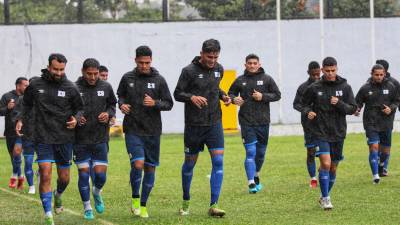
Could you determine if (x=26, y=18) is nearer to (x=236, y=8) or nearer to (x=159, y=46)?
(x=159, y=46)

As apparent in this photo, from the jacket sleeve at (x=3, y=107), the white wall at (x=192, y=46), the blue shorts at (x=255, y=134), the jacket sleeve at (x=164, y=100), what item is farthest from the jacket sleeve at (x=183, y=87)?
the white wall at (x=192, y=46)

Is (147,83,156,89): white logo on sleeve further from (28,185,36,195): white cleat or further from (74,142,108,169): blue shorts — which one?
(28,185,36,195): white cleat

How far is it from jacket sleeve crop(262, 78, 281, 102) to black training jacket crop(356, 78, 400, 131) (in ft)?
6.32

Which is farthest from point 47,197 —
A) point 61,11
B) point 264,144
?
point 61,11

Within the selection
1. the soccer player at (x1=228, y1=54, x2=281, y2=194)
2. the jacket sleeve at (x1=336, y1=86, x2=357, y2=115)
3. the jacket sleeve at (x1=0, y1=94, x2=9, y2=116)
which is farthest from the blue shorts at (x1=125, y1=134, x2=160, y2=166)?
the jacket sleeve at (x1=0, y1=94, x2=9, y2=116)

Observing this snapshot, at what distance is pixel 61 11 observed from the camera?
38344 mm

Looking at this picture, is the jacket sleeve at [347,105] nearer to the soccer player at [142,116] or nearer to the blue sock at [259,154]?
the soccer player at [142,116]

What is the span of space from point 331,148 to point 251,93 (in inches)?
133

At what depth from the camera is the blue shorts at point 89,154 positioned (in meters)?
14.2

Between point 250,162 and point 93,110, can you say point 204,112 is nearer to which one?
point 93,110

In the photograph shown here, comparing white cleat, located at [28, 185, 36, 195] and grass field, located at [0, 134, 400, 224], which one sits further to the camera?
white cleat, located at [28, 185, 36, 195]

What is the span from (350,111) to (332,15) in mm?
25034

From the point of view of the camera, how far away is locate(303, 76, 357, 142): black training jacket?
15.1 m

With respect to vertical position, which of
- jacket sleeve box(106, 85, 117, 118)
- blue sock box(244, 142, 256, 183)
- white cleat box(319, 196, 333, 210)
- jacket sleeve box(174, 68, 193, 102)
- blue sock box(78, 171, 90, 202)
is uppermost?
jacket sleeve box(174, 68, 193, 102)
